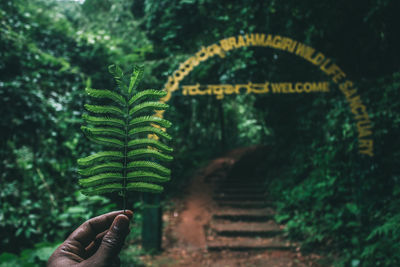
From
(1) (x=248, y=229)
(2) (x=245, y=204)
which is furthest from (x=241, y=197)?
(1) (x=248, y=229)

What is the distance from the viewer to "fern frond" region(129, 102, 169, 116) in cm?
73

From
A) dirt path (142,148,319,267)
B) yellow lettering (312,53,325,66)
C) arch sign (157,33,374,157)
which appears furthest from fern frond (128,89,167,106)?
dirt path (142,148,319,267)

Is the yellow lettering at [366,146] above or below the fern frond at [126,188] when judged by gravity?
above

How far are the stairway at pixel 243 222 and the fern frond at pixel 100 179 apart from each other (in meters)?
5.08

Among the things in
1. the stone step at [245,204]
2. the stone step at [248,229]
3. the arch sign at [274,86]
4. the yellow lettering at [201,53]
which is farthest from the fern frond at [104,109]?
the stone step at [245,204]

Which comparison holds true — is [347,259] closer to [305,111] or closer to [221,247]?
[221,247]

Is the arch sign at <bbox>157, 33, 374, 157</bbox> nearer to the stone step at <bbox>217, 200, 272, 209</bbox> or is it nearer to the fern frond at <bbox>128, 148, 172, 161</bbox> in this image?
the stone step at <bbox>217, 200, 272, 209</bbox>

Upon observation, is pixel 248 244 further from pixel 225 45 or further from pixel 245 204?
pixel 225 45

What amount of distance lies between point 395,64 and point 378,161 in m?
1.72

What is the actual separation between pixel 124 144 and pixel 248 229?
18.5 ft

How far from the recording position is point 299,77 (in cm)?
620

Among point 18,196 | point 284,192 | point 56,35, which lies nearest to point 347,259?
point 284,192

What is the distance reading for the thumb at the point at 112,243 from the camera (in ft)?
2.27

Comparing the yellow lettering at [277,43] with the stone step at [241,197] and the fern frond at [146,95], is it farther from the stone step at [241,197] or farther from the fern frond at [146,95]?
the stone step at [241,197]
